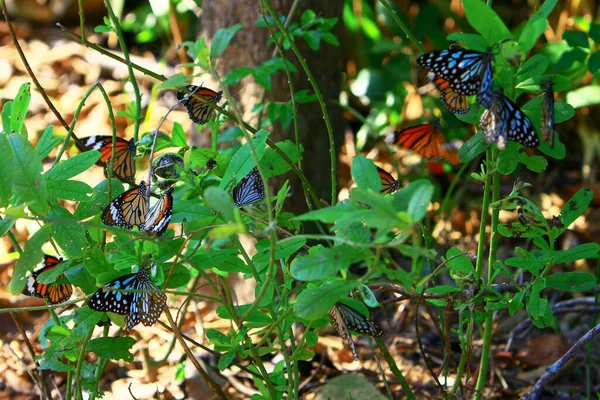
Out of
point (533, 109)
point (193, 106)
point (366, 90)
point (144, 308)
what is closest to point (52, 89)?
point (366, 90)

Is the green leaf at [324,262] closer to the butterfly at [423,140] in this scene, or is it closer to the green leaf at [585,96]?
the butterfly at [423,140]

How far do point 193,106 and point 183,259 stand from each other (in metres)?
0.46

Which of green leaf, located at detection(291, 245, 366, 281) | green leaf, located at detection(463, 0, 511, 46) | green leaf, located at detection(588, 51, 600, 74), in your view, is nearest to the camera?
green leaf, located at detection(291, 245, 366, 281)

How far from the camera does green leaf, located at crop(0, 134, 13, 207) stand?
1117 mm

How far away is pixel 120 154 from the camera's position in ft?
5.52

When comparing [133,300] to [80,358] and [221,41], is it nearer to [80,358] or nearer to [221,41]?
[80,358]

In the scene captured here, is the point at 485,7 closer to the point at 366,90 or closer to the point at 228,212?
the point at 228,212

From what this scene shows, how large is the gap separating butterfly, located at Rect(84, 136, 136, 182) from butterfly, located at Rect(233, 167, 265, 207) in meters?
0.33

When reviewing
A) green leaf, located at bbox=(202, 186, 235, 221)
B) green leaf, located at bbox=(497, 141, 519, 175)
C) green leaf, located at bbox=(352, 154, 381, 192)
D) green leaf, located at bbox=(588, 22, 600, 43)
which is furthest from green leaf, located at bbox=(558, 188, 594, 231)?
green leaf, located at bbox=(588, 22, 600, 43)

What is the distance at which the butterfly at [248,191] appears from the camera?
1.31 metres

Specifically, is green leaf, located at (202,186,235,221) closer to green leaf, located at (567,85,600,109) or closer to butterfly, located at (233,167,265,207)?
butterfly, located at (233,167,265,207)

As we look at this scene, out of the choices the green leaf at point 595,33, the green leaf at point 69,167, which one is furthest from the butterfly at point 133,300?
the green leaf at point 595,33

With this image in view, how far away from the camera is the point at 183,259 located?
1173 millimetres

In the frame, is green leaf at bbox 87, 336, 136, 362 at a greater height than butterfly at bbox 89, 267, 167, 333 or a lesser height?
lesser
